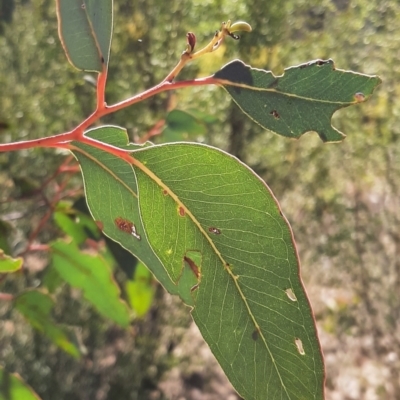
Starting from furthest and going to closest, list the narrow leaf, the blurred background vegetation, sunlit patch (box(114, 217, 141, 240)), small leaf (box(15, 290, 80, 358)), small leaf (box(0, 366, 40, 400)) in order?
the blurred background vegetation → small leaf (box(15, 290, 80, 358)) → small leaf (box(0, 366, 40, 400)) → sunlit patch (box(114, 217, 141, 240)) → the narrow leaf

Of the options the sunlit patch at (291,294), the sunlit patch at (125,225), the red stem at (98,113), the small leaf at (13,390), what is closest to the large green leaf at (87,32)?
the red stem at (98,113)

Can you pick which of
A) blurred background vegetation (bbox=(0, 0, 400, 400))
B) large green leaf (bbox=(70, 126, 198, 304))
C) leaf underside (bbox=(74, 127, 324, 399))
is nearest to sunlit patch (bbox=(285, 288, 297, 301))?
leaf underside (bbox=(74, 127, 324, 399))

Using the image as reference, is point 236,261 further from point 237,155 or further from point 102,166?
point 237,155

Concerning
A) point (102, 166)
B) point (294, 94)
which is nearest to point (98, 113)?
point (102, 166)

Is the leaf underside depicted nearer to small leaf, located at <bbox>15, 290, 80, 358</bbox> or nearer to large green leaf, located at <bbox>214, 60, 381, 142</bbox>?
large green leaf, located at <bbox>214, 60, 381, 142</bbox>

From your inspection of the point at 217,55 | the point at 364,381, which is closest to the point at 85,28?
the point at 217,55

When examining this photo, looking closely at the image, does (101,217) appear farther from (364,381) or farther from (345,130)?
(364,381)
